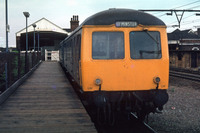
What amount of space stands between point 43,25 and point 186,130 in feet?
151

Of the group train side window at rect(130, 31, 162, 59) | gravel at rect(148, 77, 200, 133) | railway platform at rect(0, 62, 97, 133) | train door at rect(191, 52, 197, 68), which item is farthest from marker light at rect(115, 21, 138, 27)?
train door at rect(191, 52, 197, 68)

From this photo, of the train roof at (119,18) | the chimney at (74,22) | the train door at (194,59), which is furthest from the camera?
the chimney at (74,22)

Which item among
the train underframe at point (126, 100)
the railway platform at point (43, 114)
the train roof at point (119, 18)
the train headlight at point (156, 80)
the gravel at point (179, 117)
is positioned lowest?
the gravel at point (179, 117)

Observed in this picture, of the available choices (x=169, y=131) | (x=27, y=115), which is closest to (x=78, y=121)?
(x=27, y=115)

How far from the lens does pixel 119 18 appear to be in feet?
21.2

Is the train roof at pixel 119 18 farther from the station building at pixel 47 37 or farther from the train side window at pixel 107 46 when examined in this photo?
the station building at pixel 47 37

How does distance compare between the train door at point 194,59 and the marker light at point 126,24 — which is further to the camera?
the train door at point 194,59

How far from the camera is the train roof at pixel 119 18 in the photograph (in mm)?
6406

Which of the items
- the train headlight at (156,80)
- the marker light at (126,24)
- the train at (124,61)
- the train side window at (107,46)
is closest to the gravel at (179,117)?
the train at (124,61)

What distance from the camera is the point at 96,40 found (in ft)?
21.0

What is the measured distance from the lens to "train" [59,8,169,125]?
6.30m

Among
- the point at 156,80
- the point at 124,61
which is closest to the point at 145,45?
the point at 124,61

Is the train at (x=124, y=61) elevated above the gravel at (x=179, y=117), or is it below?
above

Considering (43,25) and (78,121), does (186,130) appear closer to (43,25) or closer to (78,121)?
(78,121)
